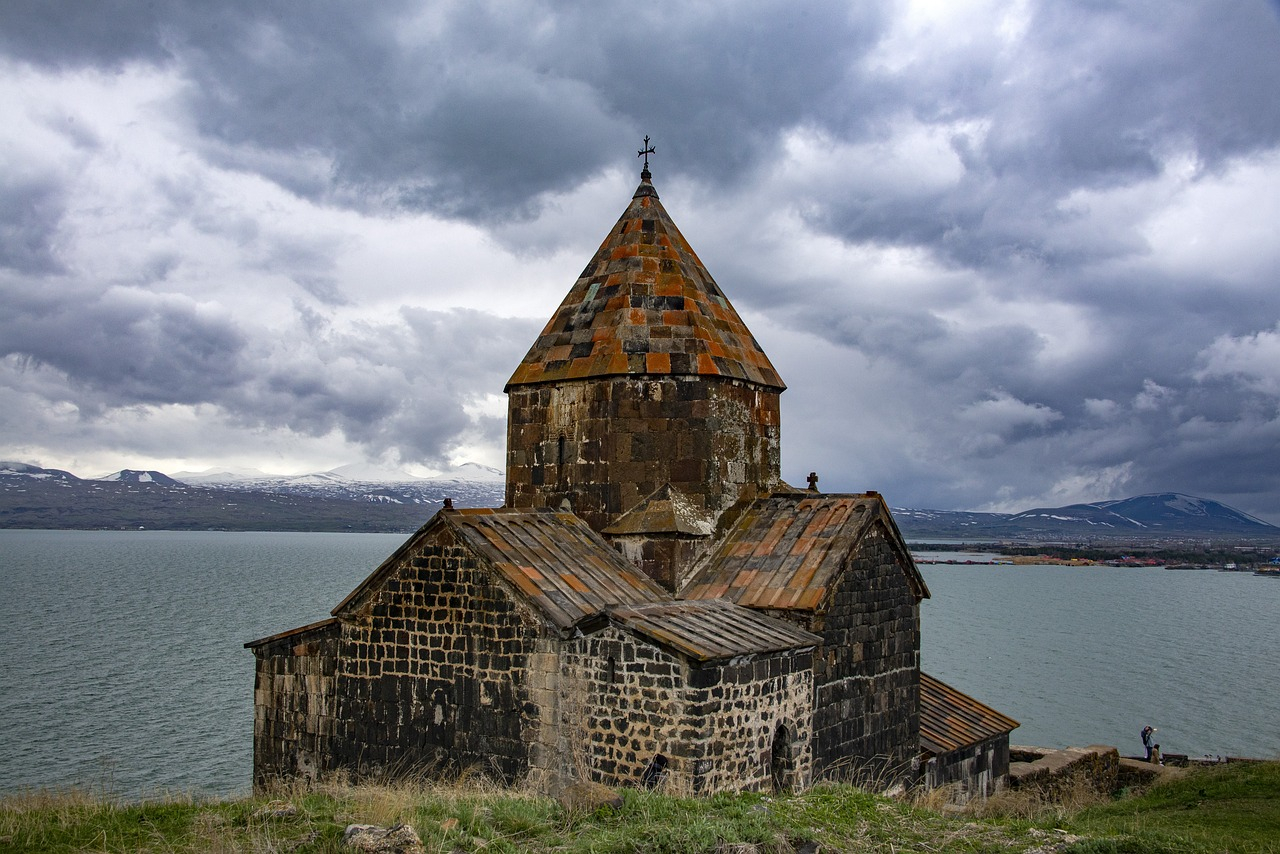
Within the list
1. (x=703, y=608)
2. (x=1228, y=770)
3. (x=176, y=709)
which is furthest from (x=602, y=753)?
(x=176, y=709)

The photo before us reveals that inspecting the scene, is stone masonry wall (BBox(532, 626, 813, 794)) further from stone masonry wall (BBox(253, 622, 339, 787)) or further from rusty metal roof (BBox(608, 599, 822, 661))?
stone masonry wall (BBox(253, 622, 339, 787))

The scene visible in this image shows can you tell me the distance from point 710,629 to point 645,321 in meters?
4.16

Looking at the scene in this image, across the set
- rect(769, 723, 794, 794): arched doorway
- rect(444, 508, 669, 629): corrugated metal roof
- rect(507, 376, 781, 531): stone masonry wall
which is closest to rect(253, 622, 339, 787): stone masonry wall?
rect(444, 508, 669, 629): corrugated metal roof

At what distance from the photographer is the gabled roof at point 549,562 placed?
950cm

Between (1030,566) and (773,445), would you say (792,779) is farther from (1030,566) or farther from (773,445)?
(1030,566)

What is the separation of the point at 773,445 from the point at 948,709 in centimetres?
460

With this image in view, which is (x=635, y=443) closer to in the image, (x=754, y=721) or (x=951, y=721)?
(x=754, y=721)

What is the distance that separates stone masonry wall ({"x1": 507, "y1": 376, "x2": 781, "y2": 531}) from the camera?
11.5 m

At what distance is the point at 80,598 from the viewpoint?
189ft

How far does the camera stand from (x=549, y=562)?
1016cm

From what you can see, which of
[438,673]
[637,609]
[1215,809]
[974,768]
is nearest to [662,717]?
[637,609]

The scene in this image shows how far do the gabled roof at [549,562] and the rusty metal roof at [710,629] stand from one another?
18.5 inches

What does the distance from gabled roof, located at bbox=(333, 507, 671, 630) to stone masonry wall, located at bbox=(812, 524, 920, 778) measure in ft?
6.17

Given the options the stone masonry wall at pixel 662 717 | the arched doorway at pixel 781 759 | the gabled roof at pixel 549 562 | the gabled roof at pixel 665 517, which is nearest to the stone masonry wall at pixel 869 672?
the arched doorway at pixel 781 759
